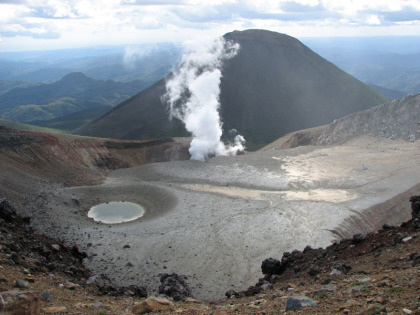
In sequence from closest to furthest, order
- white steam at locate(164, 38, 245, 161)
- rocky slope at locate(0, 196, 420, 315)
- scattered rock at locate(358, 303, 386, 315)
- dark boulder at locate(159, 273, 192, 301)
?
scattered rock at locate(358, 303, 386, 315) → rocky slope at locate(0, 196, 420, 315) → dark boulder at locate(159, 273, 192, 301) → white steam at locate(164, 38, 245, 161)

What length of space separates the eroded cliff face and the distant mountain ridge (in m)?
37.0

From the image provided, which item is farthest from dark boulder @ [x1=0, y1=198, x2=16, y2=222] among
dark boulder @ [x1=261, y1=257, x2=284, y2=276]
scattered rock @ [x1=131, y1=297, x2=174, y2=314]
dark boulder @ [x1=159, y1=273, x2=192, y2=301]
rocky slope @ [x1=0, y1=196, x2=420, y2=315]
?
dark boulder @ [x1=261, y1=257, x2=284, y2=276]

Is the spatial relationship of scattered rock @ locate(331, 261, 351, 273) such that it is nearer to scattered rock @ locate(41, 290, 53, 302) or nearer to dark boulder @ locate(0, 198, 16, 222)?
scattered rock @ locate(41, 290, 53, 302)

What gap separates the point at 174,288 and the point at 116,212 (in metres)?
14.2

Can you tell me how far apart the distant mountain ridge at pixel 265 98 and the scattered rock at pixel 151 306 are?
2864 inches

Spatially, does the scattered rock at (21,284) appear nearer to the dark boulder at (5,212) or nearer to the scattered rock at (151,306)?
the scattered rock at (151,306)

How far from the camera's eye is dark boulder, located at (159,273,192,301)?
16031mm

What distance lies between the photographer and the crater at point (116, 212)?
27891 mm

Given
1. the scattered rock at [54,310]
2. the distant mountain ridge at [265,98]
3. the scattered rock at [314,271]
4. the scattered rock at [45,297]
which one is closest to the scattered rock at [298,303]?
the scattered rock at [314,271]

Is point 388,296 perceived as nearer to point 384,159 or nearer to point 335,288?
point 335,288

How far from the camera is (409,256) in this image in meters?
12.4

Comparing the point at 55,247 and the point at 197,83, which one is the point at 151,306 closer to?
the point at 55,247

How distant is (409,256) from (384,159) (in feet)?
95.2

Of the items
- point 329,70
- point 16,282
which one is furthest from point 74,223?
point 329,70
